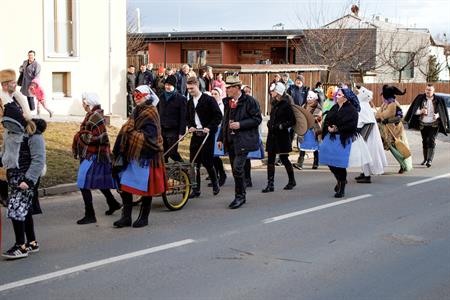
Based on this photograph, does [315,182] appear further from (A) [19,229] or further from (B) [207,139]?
(A) [19,229]

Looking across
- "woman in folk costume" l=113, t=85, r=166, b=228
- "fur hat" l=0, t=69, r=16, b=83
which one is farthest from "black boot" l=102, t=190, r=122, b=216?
"fur hat" l=0, t=69, r=16, b=83

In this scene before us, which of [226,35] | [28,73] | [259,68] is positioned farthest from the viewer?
[226,35]

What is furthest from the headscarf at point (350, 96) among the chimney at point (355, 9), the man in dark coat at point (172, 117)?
the chimney at point (355, 9)

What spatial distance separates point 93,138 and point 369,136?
20.7 ft

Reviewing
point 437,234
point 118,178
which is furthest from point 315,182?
point 118,178

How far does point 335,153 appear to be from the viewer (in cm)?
1161

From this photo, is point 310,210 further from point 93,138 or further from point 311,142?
point 311,142

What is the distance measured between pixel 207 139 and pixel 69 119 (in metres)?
8.82

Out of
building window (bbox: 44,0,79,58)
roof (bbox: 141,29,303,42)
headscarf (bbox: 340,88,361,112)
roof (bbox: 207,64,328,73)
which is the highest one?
roof (bbox: 141,29,303,42)

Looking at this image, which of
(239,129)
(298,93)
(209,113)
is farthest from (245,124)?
(298,93)

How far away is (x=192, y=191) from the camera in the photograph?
11477mm

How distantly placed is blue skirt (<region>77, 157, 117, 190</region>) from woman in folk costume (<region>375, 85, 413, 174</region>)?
24.0 feet

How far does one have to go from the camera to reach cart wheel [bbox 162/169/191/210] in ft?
33.3

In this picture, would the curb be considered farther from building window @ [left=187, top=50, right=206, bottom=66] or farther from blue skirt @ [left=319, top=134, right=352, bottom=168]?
building window @ [left=187, top=50, right=206, bottom=66]
